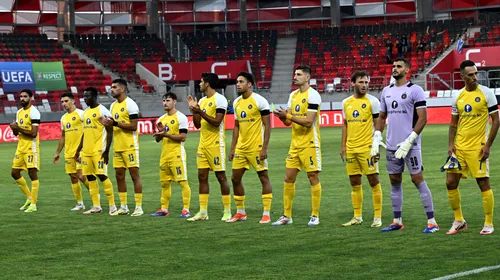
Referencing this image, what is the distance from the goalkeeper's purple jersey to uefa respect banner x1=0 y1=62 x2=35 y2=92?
40.7 meters

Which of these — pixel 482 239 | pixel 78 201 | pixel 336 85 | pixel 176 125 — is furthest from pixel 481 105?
pixel 336 85

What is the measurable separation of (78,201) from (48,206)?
95 centimetres

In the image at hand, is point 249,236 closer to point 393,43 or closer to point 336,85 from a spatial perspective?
point 336,85

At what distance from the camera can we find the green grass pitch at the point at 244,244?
366 inches

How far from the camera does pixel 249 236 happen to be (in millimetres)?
11859

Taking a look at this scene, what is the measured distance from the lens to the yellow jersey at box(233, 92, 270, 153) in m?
13.4

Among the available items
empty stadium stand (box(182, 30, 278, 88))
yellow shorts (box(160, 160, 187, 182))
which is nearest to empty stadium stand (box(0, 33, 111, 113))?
empty stadium stand (box(182, 30, 278, 88))

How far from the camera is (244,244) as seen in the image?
1113cm

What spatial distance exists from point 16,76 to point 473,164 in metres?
42.2

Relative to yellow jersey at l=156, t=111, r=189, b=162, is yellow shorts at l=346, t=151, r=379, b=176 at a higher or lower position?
lower

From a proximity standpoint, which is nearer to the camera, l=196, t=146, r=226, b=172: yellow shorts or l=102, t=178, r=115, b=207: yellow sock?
l=196, t=146, r=226, b=172: yellow shorts

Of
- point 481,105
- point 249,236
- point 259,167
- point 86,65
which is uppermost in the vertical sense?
point 86,65

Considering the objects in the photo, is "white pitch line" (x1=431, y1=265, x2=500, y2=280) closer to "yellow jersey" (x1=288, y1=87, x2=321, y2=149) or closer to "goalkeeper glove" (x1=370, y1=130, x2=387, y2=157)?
"goalkeeper glove" (x1=370, y1=130, x2=387, y2=157)

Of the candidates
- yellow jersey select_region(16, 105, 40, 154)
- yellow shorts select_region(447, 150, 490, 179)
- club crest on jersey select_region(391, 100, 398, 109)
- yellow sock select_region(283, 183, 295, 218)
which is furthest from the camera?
yellow jersey select_region(16, 105, 40, 154)
